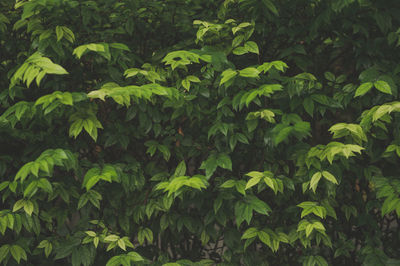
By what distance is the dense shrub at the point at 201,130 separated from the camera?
2.45 m

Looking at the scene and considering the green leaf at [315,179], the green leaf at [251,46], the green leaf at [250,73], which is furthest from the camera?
the green leaf at [251,46]

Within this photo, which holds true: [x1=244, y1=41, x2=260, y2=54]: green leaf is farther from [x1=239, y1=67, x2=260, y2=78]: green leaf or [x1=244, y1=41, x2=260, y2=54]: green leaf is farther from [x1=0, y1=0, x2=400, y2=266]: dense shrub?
[x1=239, y1=67, x2=260, y2=78]: green leaf

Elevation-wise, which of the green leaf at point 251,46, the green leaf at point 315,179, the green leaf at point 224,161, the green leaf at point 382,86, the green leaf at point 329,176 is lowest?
the green leaf at point 224,161

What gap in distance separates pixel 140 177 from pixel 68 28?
1019mm

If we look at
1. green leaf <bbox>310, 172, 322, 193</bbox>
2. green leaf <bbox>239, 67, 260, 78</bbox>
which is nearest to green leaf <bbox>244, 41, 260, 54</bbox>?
green leaf <bbox>239, 67, 260, 78</bbox>

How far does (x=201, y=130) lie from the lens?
2.90 metres

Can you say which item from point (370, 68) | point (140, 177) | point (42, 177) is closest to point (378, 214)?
point (370, 68)

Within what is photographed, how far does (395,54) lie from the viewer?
2.78 m

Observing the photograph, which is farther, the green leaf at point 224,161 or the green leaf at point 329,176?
the green leaf at point 224,161

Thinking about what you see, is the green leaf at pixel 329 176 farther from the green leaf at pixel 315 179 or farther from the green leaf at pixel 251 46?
the green leaf at pixel 251 46

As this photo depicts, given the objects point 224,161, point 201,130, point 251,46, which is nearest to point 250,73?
point 251,46

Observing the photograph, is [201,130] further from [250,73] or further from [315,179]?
[315,179]

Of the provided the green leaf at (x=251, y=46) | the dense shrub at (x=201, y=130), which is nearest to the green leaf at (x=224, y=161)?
the dense shrub at (x=201, y=130)

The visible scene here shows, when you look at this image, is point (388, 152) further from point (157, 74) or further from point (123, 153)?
point (123, 153)
